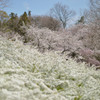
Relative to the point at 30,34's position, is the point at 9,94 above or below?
below

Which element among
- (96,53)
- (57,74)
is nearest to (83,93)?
(57,74)

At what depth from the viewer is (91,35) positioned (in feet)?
41.3

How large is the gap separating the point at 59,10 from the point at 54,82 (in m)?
25.1

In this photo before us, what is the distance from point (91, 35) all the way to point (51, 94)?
469 inches

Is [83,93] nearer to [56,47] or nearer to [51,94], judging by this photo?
[51,94]

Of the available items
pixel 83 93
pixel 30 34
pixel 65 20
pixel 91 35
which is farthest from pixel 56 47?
pixel 65 20

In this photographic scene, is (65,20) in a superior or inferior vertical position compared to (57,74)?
superior

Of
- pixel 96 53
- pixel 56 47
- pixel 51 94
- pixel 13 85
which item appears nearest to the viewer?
pixel 13 85

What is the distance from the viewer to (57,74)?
2543 mm

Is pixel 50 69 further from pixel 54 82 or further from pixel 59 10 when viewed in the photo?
pixel 59 10

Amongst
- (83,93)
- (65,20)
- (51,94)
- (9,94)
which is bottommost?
(83,93)

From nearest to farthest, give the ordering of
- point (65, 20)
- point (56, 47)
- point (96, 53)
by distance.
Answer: point (96, 53) < point (56, 47) < point (65, 20)

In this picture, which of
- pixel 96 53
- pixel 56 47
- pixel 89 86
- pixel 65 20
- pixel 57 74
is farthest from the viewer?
pixel 65 20

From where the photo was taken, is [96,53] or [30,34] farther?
[30,34]
